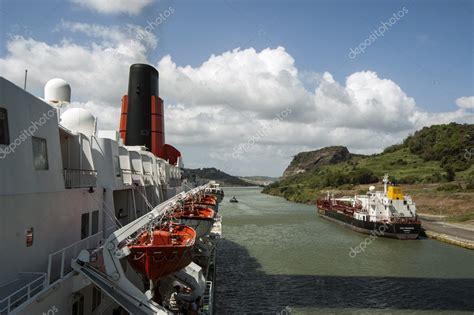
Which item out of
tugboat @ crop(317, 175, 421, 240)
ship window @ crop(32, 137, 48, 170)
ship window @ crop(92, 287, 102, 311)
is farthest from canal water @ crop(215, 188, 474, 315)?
ship window @ crop(32, 137, 48, 170)

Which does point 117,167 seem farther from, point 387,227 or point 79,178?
point 387,227

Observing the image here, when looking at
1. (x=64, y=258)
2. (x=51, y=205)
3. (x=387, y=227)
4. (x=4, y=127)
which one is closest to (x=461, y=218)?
(x=387, y=227)

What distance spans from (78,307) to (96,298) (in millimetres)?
1697

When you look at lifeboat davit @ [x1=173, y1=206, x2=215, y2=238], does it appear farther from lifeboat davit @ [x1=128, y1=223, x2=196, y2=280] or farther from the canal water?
lifeboat davit @ [x1=128, y1=223, x2=196, y2=280]

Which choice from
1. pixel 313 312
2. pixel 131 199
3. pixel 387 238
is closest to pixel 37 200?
pixel 131 199

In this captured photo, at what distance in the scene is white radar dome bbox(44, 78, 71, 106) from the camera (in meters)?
15.9

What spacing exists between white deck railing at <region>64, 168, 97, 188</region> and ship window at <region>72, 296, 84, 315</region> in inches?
145

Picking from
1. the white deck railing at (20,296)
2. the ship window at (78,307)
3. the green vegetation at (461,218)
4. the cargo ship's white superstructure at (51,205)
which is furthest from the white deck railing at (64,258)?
the green vegetation at (461,218)

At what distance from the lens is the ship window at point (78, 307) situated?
1116 cm

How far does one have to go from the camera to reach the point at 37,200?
994 cm

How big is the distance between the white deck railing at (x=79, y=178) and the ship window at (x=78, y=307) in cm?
369

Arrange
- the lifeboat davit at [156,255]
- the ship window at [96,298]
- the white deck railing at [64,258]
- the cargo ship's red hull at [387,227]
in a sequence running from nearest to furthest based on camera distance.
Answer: the white deck railing at [64,258] → the lifeboat davit at [156,255] → the ship window at [96,298] → the cargo ship's red hull at [387,227]

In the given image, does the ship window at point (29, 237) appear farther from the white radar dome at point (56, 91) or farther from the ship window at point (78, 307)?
the white radar dome at point (56, 91)

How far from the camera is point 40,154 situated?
34.4 ft
